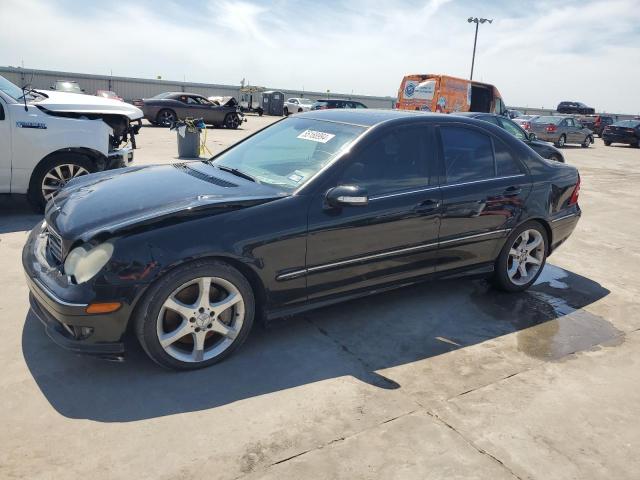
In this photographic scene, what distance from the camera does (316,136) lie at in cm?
395

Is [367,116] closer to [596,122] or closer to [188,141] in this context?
[188,141]

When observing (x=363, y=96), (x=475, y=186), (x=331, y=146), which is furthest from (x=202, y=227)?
(x=363, y=96)

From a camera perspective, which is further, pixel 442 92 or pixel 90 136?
pixel 442 92

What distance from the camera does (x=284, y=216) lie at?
10.6ft

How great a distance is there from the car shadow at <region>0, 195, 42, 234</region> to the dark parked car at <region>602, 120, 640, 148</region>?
27470 mm

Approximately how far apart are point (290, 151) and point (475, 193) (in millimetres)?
1528

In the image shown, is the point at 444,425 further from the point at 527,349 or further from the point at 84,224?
the point at 84,224

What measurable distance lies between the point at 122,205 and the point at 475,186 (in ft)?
8.81

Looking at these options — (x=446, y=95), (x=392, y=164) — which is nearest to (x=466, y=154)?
(x=392, y=164)

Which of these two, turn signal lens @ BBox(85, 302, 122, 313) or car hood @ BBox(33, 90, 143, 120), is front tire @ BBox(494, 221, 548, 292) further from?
car hood @ BBox(33, 90, 143, 120)

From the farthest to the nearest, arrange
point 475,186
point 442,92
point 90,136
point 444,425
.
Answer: point 442,92
point 90,136
point 475,186
point 444,425

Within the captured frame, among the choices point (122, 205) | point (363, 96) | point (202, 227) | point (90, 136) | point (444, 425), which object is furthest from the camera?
point (363, 96)

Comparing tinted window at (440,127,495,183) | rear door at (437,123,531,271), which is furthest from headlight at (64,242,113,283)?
tinted window at (440,127,495,183)

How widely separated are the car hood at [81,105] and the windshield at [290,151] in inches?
128
